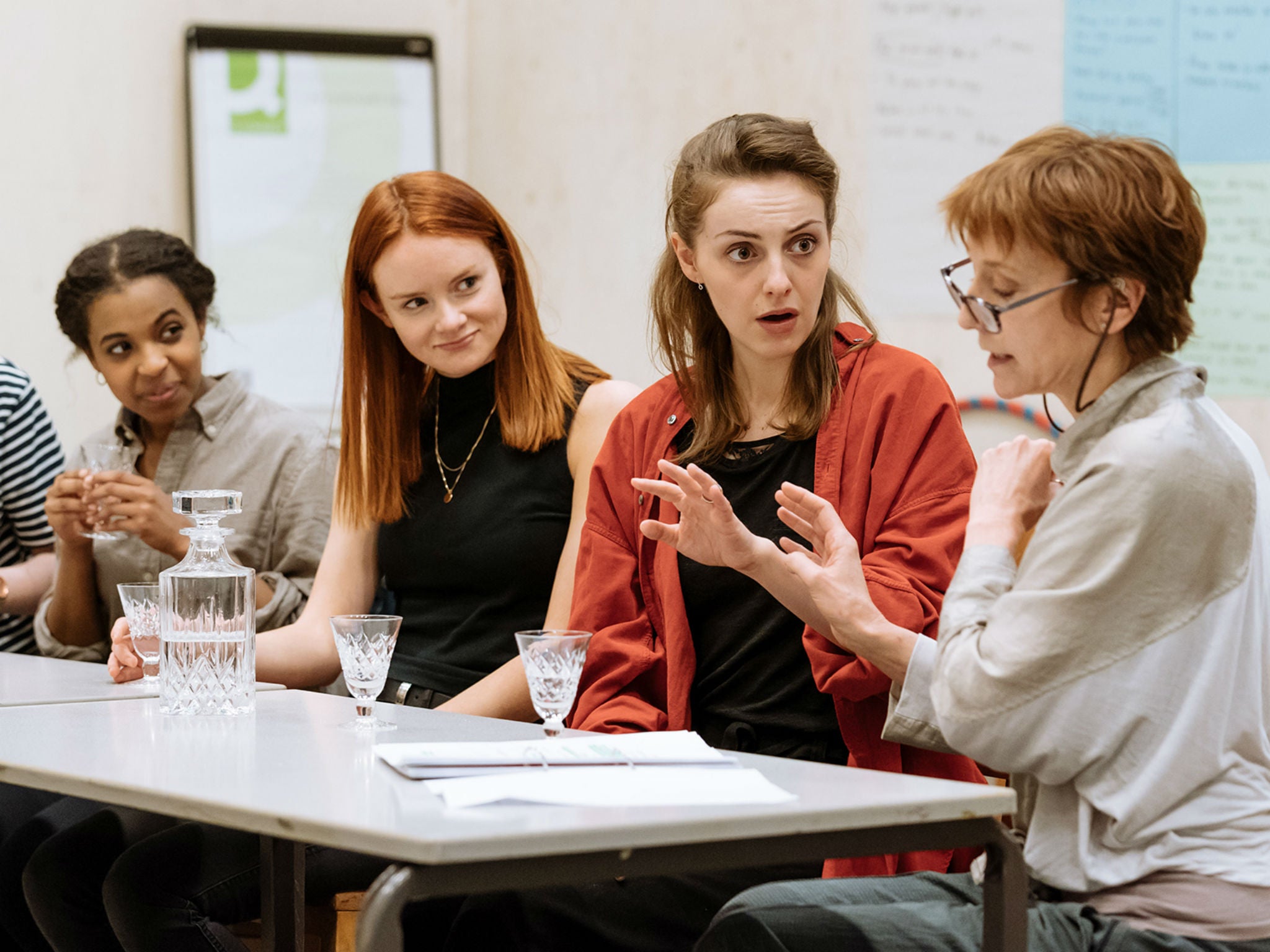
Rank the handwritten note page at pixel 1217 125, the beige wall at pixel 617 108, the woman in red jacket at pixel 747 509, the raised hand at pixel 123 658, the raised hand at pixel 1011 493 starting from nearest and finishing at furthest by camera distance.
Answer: the raised hand at pixel 1011 493 → the woman in red jacket at pixel 747 509 → the raised hand at pixel 123 658 → the handwritten note page at pixel 1217 125 → the beige wall at pixel 617 108

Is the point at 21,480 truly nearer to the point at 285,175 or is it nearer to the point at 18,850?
the point at 18,850

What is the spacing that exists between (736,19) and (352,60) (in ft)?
4.00

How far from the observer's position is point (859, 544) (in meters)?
1.98

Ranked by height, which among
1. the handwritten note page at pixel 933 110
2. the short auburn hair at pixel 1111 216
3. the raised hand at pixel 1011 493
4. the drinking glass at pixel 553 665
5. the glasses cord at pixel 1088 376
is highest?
the handwritten note page at pixel 933 110

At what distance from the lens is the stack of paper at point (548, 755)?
144 cm

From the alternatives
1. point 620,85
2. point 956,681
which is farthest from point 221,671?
point 620,85

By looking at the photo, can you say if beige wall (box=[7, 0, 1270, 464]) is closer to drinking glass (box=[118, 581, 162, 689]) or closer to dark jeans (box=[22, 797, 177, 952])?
drinking glass (box=[118, 581, 162, 689])

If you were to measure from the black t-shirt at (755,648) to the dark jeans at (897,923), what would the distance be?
381 millimetres

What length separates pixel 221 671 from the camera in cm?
190

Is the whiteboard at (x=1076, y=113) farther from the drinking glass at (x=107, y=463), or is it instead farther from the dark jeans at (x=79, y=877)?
the dark jeans at (x=79, y=877)

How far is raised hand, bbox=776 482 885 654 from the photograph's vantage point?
1.69 meters

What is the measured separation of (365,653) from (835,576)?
23.4 inches

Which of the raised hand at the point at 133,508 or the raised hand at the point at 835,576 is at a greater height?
the raised hand at the point at 835,576

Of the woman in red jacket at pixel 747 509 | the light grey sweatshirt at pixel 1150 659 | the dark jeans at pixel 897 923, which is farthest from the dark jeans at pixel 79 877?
the light grey sweatshirt at pixel 1150 659
